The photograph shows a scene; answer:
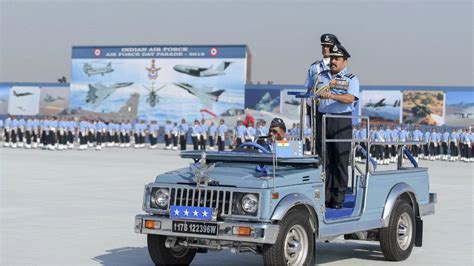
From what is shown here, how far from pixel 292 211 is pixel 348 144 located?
5.17 ft

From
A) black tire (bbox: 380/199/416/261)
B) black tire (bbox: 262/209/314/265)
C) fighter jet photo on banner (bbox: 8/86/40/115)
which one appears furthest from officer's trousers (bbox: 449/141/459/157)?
black tire (bbox: 262/209/314/265)

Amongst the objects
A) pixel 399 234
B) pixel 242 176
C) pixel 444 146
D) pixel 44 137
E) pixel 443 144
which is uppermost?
pixel 44 137

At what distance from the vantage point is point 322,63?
1016 cm

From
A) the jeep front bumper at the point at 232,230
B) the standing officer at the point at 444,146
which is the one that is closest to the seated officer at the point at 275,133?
the jeep front bumper at the point at 232,230

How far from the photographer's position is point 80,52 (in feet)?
208

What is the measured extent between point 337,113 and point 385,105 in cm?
5189

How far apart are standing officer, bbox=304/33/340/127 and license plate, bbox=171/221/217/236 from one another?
2.20 m

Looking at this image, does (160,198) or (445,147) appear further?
(445,147)

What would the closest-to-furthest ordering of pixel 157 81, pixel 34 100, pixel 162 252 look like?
pixel 162 252 → pixel 157 81 → pixel 34 100

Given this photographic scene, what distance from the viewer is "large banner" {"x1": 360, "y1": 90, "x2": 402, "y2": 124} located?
60.8 m

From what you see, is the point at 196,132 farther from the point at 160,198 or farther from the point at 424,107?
the point at 160,198

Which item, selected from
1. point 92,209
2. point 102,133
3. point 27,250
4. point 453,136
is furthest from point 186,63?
point 27,250

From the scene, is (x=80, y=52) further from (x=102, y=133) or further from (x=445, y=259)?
(x=445, y=259)

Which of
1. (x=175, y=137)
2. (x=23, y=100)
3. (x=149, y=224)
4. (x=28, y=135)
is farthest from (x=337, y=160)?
(x=23, y=100)
